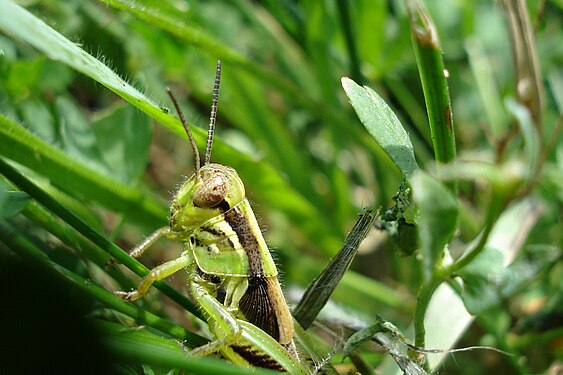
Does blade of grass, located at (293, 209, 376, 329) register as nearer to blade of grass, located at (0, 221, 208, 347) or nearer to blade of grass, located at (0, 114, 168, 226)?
blade of grass, located at (0, 221, 208, 347)

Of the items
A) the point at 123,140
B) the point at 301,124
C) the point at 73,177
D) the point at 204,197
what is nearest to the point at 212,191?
the point at 204,197

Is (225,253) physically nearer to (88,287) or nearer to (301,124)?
(88,287)

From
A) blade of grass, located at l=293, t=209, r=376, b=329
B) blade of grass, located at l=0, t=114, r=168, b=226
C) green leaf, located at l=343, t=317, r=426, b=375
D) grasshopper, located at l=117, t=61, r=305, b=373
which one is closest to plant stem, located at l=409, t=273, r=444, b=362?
green leaf, located at l=343, t=317, r=426, b=375

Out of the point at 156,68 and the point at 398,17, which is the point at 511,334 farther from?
the point at 156,68

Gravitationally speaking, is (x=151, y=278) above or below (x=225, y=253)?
below

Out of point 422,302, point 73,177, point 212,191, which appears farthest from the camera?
point 73,177

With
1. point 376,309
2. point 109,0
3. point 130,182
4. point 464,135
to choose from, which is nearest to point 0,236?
point 109,0

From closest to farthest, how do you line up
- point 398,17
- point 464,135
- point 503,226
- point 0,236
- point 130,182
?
point 0,236
point 130,182
point 503,226
point 398,17
point 464,135
